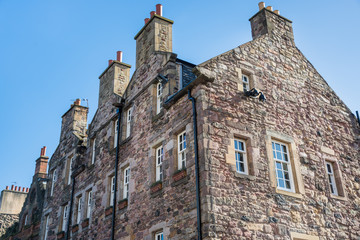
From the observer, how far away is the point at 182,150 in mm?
12609

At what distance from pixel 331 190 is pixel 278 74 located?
4.63 m

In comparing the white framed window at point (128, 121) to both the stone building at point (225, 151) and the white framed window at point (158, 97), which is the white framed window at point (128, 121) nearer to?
the stone building at point (225, 151)

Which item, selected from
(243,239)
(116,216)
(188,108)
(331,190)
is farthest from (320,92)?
(116,216)

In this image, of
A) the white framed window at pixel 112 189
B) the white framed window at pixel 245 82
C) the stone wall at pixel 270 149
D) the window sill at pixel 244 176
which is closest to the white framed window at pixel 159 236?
the stone wall at pixel 270 149

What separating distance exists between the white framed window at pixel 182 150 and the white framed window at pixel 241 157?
163 centimetres

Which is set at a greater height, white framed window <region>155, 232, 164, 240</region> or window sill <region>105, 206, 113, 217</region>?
window sill <region>105, 206, 113, 217</region>

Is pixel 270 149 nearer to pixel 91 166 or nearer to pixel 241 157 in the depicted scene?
pixel 241 157

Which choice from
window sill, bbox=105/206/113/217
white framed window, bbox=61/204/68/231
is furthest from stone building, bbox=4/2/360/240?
white framed window, bbox=61/204/68/231

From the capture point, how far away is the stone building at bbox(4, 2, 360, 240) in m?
11.4

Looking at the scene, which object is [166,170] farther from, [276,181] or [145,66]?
[145,66]

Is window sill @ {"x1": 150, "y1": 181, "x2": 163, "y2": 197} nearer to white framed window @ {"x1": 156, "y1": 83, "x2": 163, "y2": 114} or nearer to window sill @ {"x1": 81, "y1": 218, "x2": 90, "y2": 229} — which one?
white framed window @ {"x1": 156, "y1": 83, "x2": 163, "y2": 114}

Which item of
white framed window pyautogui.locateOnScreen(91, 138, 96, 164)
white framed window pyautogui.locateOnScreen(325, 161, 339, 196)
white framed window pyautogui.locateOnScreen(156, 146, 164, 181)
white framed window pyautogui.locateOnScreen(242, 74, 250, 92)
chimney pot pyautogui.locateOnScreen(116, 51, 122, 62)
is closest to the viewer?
white framed window pyautogui.locateOnScreen(156, 146, 164, 181)

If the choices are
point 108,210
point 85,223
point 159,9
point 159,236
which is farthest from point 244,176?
point 85,223

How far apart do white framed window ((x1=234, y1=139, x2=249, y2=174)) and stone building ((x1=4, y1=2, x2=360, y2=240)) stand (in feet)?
0.12
